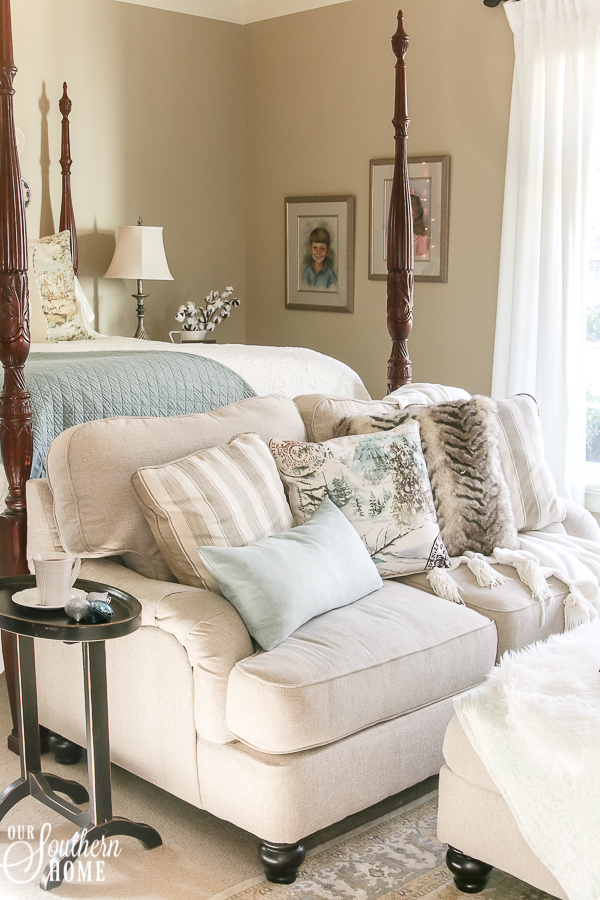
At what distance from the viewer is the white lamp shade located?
5.15 meters

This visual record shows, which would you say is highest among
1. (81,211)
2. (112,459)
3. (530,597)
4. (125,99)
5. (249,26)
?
(249,26)

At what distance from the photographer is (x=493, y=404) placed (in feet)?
9.71

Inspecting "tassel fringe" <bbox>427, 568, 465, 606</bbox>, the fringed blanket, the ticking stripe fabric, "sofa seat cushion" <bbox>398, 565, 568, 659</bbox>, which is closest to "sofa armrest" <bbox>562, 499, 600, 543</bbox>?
the ticking stripe fabric

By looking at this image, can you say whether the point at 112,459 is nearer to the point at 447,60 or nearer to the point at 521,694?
the point at 521,694

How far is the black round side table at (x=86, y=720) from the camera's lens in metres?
1.85

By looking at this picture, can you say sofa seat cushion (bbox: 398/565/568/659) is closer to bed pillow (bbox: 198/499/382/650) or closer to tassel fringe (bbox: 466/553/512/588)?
tassel fringe (bbox: 466/553/512/588)

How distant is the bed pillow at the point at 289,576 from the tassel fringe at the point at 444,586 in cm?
24

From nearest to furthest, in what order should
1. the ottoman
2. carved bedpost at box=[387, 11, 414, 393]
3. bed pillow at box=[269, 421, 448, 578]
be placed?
the ottoman, bed pillow at box=[269, 421, 448, 578], carved bedpost at box=[387, 11, 414, 393]

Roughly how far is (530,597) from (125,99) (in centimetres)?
406

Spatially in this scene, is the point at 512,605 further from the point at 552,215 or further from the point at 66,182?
the point at 66,182

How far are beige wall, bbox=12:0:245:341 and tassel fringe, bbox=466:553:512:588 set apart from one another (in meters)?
3.40

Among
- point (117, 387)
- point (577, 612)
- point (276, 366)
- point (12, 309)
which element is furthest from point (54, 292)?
point (577, 612)

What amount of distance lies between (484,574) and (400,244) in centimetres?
144

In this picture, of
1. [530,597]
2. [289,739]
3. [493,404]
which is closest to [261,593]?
[289,739]
